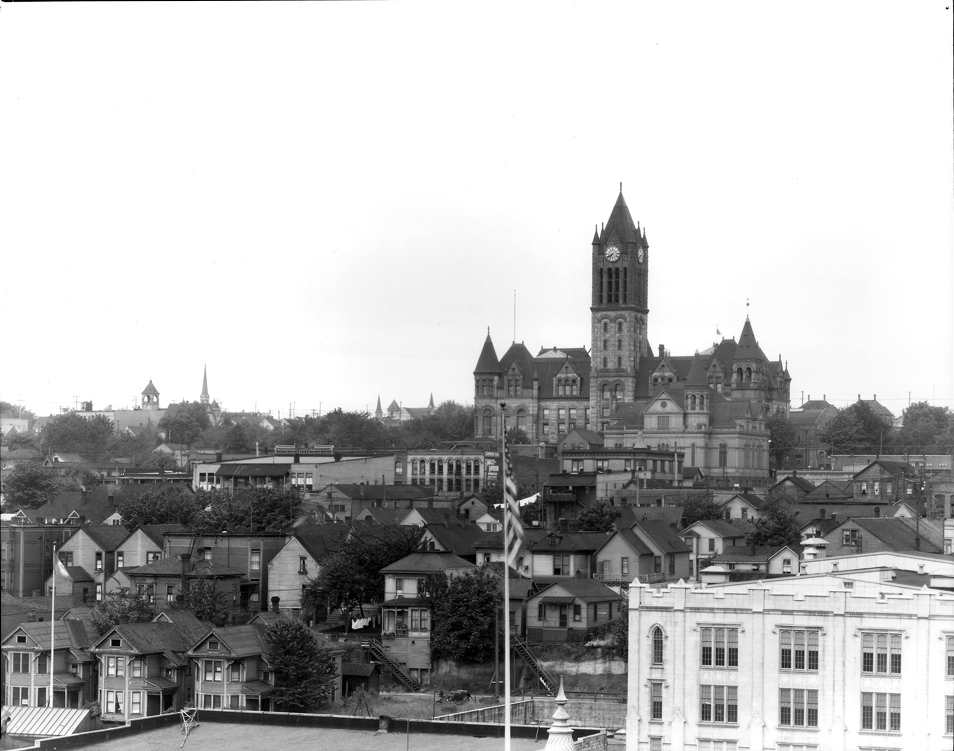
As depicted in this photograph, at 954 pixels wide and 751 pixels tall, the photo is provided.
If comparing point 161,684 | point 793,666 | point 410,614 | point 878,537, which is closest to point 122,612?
point 161,684

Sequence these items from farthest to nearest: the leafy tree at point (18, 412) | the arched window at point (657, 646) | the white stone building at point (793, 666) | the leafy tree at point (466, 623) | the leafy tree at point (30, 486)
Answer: the leafy tree at point (18, 412), the leafy tree at point (30, 486), the leafy tree at point (466, 623), the arched window at point (657, 646), the white stone building at point (793, 666)

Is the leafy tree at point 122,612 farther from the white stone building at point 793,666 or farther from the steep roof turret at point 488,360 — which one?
the steep roof turret at point 488,360

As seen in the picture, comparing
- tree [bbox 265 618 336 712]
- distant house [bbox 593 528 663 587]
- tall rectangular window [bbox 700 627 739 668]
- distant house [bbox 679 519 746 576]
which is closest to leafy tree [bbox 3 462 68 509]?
distant house [bbox 679 519 746 576]

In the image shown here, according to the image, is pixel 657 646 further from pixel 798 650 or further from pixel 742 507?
pixel 742 507

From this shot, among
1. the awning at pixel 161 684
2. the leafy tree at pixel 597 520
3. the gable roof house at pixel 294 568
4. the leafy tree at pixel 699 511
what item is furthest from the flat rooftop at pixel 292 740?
the leafy tree at pixel 699 511

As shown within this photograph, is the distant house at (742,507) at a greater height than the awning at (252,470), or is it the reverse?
the awning at (252,470)

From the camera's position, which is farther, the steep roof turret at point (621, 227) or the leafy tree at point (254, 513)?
the steep roof turret at point (621, 227)

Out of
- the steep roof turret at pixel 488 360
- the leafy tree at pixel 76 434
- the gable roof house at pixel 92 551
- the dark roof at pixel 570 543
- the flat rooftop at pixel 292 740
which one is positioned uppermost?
the steep roof turret at pixel 488 360
